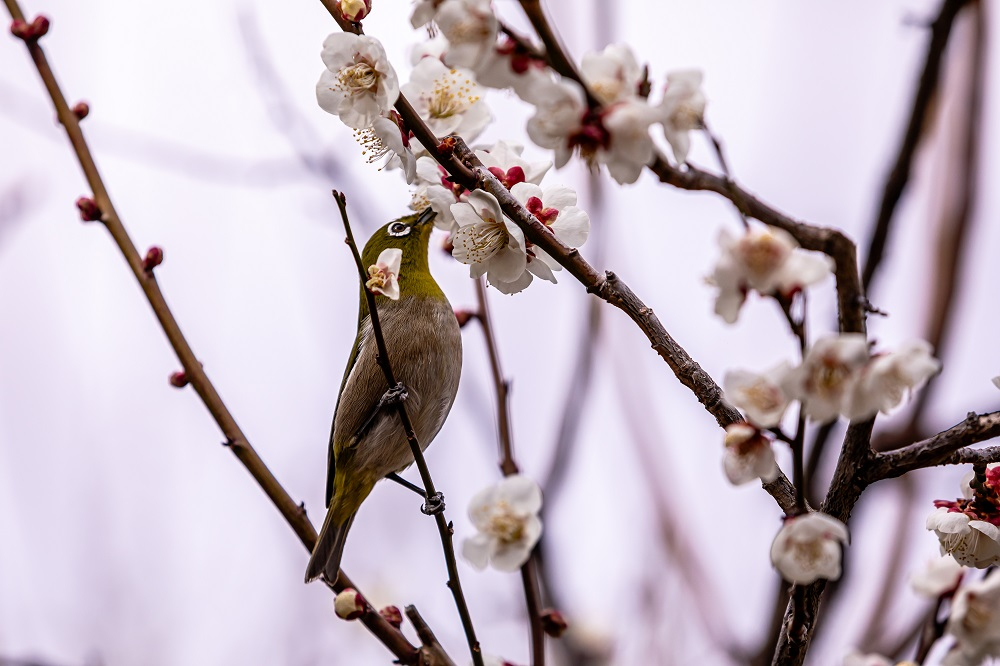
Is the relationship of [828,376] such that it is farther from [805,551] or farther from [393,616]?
[393,616]

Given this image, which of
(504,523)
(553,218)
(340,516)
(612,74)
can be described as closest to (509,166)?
(553,218)

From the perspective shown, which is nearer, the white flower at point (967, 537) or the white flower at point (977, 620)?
the white flower at point (977, 620)

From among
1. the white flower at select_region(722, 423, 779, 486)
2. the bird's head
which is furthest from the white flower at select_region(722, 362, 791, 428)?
Result: the bird's head

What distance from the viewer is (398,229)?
10.7 ft

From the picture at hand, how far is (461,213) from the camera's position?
1.48 meters

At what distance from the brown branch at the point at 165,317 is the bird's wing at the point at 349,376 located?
122cm

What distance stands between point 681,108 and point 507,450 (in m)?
1.06

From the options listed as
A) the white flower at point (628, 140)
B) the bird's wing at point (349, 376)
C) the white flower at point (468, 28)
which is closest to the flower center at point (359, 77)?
the white flower at point (468, 28)

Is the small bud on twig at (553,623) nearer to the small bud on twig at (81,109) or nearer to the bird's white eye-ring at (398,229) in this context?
the small bud on twig at (81,109)

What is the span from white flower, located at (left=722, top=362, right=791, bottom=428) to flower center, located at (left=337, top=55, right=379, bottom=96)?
82cm

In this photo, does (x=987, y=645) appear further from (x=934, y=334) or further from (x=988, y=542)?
(x=934, y=334)

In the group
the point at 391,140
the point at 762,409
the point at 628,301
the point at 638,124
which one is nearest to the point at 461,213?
the point at 391,140

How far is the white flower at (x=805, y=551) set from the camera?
1093 millimetres

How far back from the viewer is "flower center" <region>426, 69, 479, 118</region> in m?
1.75
